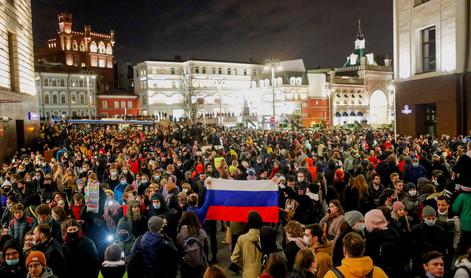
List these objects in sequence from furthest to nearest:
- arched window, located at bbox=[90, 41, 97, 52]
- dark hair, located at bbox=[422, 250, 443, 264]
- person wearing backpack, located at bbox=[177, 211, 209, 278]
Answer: arched window, located at bbox=[90, 41, 97, 52] → person wearing backpack, located at bbox=[177, 211, 209, 278] → dark hair, located at bbox=[422, 250, 443, 264]

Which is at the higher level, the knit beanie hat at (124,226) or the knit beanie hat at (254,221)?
the knit beanie hat at (254,221)

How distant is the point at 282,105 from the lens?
8050 centimetres

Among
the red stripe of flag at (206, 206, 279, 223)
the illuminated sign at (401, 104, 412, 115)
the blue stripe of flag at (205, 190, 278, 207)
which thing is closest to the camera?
the red stripe of flag at (206, 206, 279, 223)

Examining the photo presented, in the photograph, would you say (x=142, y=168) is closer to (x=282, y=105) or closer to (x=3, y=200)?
(x=3, y=200)

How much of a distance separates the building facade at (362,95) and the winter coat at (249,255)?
77048 millimetres

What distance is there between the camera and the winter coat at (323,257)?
18.0ft

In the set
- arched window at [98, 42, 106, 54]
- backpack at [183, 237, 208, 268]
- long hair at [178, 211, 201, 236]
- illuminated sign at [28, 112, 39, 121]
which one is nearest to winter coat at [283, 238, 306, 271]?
backpack at [183, 237, 208, 268]

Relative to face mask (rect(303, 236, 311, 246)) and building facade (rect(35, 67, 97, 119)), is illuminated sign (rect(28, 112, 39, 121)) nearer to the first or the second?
face mask (rect(303, 236, 311, 246))

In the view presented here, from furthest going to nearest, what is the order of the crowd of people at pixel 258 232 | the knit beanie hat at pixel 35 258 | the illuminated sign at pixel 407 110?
the illuminated sign at pixel 407 110 < the crowd of people at pixel 258 232 < the knit beanie hat at pixel 35 258

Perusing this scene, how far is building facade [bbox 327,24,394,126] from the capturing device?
8319cm

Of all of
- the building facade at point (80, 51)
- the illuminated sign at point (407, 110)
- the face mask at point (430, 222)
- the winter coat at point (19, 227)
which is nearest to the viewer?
the face mask at point (430, 222)

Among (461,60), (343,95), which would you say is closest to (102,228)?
(461,60)

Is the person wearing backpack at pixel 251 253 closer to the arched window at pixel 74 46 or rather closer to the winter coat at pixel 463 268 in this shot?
the winter coat at pixel 463 268

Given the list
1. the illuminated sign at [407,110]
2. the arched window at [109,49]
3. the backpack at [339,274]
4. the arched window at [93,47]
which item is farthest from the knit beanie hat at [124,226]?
the arched window at [109,49]
